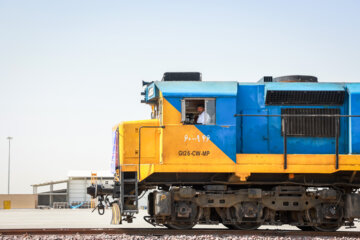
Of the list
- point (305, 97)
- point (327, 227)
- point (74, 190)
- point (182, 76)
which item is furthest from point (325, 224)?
point (74, 190)

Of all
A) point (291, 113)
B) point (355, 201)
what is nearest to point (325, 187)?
point (355, 201)

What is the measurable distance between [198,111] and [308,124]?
125 inches

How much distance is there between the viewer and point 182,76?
15031mm

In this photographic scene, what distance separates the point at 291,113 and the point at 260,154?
5.54 ft

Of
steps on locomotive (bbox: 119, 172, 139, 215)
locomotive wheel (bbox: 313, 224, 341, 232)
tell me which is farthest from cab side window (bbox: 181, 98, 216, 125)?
locomotive wheel (bbox: 313, 224, 341, 232)

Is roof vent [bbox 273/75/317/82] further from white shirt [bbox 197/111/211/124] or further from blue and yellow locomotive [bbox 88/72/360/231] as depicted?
white shirt [bbox 197/111/211/124]

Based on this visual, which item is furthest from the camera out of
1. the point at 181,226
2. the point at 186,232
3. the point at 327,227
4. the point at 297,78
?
the point at 297,78

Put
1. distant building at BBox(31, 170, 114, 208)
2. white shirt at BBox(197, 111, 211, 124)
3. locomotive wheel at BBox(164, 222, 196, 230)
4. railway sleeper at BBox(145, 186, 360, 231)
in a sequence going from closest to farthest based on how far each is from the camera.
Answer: white shirt at BBox(197, 111, 211, 124) → railway sleeper at BBox(145, 186, 360, 231) → locomotive wheel at BBox(164, 222, 196, 230) → distant building at BBox(31, 170, 114, 208)

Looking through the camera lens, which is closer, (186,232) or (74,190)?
(186,232)

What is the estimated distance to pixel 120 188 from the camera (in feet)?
47.0

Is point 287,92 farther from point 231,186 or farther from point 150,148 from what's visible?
point 150,148

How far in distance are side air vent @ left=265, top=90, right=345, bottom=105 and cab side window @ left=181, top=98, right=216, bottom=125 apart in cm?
179

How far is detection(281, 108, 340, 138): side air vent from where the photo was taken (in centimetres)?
1489

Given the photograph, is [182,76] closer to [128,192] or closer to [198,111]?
[198,111]
